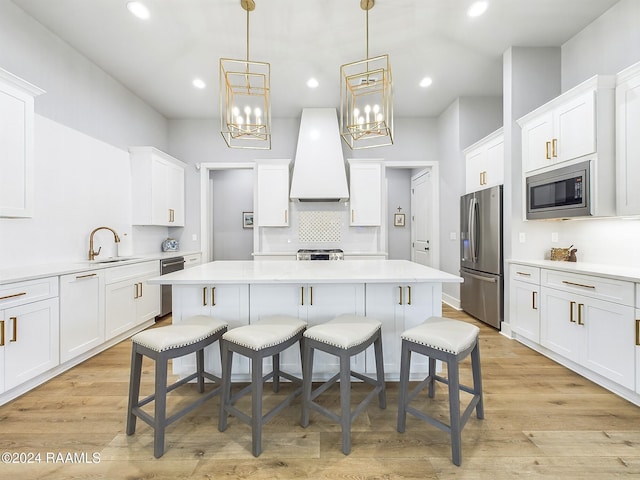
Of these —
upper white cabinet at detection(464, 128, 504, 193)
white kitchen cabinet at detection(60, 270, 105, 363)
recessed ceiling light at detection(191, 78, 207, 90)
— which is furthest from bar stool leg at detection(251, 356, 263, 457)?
recessed ceiling light at detection(191, 78, 207, 90)

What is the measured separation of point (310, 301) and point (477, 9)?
294 cm

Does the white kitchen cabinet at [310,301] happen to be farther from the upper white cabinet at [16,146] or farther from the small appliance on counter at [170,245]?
Result: the small appliance on counter at [170,245]

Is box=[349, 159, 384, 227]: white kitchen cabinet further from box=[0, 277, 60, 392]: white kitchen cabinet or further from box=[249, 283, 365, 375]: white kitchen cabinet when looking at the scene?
box=[0, 277, 60, 392]: white kitchen cabinet

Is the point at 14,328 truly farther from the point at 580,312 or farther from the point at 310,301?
the point at 580,312

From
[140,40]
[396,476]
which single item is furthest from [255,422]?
[140,40]

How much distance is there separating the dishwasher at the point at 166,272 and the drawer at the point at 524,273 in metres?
4.14

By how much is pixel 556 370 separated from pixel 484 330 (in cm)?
96

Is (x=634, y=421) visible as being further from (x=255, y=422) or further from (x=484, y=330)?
(x=255, y=422)

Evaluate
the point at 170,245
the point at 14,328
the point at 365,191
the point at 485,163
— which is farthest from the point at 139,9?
the point at 485,163

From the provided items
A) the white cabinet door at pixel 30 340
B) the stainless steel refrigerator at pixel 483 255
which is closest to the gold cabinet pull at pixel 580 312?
the stainless steel refrigerator at pixel 483 255

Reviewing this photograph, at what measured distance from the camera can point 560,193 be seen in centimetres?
261

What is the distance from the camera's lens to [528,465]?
57.2 inches

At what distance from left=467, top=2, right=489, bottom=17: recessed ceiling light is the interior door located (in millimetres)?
2626

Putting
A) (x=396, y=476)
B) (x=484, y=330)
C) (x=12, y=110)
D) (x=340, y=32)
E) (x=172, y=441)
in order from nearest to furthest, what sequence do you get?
(x=396, y=476) < (x=172, y=441) < (x=12, y=110) < (x=340, y=32) < (x=484, y=330)
